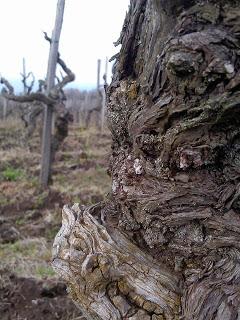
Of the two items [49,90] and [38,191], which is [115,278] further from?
[49,90]

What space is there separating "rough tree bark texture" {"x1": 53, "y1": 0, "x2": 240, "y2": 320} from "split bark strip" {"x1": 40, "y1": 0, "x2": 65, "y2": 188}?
376 inches

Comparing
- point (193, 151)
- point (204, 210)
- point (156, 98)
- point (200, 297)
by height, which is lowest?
point (200, 297)

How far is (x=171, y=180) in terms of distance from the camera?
220cm

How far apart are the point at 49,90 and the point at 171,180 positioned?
10.4m

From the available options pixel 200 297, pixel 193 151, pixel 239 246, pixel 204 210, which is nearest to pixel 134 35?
pixel 193 151

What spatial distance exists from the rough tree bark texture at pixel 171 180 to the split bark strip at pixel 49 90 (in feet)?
31.3

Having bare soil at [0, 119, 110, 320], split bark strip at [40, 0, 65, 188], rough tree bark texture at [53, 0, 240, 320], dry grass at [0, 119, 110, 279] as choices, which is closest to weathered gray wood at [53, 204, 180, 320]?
rough tree bark texture at [53, 0, 240, 320]

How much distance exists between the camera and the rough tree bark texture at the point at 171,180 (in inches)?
76.5

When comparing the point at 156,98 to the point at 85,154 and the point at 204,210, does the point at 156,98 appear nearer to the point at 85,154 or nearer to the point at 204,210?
the point at 204,210

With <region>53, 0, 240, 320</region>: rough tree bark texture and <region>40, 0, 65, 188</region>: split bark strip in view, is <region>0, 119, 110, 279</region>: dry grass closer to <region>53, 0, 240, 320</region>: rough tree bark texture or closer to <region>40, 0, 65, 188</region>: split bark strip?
<region>40, 0, 65, 188</region>: split bark strip

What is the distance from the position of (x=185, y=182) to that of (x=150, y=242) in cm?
31

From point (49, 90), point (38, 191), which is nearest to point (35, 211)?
point (38, 191)

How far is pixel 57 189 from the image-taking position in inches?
487

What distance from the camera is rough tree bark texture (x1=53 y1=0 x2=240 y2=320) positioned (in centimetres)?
194
